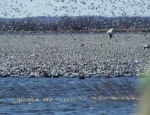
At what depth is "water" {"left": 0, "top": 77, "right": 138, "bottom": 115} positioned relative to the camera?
16750mm

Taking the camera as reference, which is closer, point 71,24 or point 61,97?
point 61,97

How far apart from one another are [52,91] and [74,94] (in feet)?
4.74

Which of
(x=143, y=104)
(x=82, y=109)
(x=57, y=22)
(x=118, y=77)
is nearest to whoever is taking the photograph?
(x=143, y=104)

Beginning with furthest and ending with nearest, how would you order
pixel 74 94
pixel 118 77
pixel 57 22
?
pixel 57 22 < pixel 118 77 < pixel 74 94

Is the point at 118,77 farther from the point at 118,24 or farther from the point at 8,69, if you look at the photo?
the point at 118,24

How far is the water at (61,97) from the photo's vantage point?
1675cm

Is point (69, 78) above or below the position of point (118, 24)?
above

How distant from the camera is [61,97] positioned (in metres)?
19.8

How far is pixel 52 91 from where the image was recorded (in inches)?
841

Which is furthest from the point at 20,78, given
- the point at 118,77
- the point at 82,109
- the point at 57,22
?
the point at 57,22

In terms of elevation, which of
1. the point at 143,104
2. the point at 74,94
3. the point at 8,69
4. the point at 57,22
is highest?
the point at 143,104

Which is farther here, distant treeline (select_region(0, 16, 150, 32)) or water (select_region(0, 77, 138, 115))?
distant treeline (select_region(0, 16, 150, 32))

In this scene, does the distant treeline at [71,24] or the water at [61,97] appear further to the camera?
the distant treeline at [71,24]

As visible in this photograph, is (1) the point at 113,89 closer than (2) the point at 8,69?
Yes
